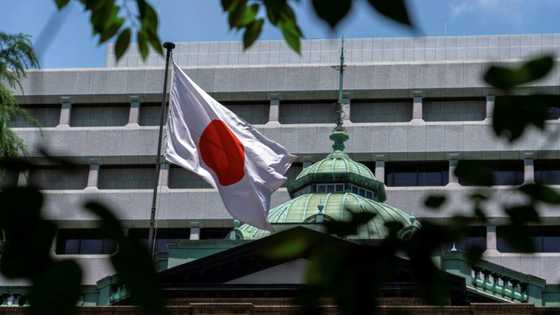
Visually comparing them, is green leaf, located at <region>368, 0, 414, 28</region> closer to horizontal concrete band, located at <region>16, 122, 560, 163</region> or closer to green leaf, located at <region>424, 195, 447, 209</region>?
green leaf, located at <region>424, 195, 447, 209</region>

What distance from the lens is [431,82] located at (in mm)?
60625

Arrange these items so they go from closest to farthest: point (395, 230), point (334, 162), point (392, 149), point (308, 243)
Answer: point (308, 243), point (395, 230), point (334, 162), point (392, 149)

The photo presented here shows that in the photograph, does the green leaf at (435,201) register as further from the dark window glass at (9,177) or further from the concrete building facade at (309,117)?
the concrete building facade at (309,117)

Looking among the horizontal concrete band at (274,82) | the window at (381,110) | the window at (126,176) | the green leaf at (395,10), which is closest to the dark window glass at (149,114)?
the horizontal concrete band at (274,82)

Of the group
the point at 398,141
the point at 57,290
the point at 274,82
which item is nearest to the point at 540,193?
the point at 57,290

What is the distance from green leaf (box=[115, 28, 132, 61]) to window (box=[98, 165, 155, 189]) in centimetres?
5640

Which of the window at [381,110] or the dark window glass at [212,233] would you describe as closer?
the dark window glass at [212,233]

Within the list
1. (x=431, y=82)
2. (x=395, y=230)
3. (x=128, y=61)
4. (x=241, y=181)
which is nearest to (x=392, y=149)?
(x=431, y=82)

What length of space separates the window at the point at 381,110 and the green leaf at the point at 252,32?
183ft

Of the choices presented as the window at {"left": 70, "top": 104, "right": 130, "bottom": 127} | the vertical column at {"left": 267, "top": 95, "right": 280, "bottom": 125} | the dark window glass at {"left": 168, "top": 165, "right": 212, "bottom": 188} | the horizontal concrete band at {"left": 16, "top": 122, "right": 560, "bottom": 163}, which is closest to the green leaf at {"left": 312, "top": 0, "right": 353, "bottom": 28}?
the horizontal concrete band at {"left": 16, "top": 122, "right": 560, "bottom": 163}

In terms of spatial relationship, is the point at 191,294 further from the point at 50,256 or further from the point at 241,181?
the point at 50,256

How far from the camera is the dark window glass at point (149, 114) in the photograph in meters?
62.8

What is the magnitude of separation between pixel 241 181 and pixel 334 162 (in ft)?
23.9

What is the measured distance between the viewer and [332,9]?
14.4ft
